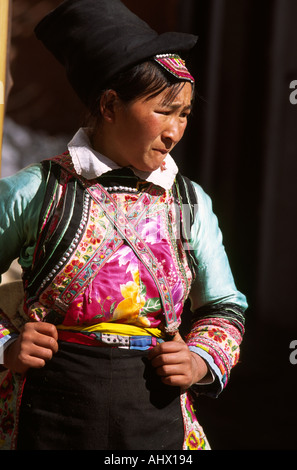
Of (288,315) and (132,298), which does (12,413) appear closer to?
(132,298)

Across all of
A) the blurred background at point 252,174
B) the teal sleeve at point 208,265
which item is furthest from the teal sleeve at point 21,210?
the blurred background at point 252,174

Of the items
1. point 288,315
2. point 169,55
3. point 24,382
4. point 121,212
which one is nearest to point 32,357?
point 24,382

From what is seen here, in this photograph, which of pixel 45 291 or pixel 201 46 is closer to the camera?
pixel 45 291

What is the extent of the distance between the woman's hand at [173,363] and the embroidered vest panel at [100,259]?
0.06m

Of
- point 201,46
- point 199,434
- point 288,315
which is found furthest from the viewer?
point 288,315

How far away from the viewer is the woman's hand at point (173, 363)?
4.14ft

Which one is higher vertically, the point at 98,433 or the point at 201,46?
the point at 201,46

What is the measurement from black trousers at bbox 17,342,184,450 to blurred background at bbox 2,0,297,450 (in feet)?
5.78

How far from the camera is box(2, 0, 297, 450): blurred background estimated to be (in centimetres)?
326

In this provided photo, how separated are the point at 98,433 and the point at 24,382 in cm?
20

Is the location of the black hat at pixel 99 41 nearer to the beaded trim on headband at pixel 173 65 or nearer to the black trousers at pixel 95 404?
the beaded trim on headband at pixel 173 65

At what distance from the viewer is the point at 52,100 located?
236cm

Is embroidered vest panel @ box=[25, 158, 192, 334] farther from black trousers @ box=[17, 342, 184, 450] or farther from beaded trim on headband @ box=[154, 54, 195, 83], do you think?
beaded trim on headband @ box=[154, 54, 195, 83]

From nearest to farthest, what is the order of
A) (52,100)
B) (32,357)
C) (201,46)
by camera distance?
(32,357)
(52,100)
(201,46)
